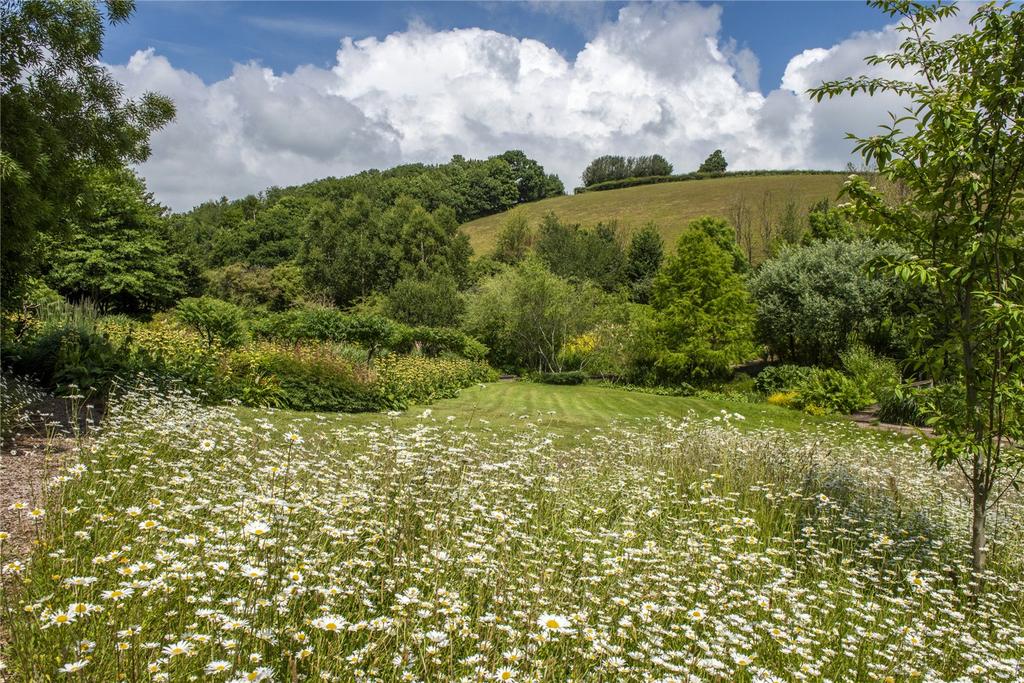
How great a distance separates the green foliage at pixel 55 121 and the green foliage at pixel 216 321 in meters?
6.32

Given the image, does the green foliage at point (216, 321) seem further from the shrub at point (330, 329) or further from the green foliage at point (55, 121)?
the green foliage at point (55, 121)

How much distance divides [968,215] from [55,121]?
32.9 ft

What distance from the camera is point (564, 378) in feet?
88.0

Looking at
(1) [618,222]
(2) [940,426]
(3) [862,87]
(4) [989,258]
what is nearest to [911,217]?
(4) [989,258]

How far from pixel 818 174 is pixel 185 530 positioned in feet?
273

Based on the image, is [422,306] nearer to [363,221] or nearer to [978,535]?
[363,221]

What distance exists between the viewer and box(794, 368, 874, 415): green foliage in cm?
1839

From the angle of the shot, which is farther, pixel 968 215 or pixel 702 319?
pixel 702 319

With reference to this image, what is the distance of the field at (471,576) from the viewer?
255 centimetres

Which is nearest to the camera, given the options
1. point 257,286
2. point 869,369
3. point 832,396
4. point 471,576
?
point 471,576

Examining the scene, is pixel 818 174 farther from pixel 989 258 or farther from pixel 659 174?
pixel 989 258

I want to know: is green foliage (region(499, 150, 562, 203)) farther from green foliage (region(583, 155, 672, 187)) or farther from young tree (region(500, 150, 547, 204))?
green foliage (region(583, 155, 672, 187))

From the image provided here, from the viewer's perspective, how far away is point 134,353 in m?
11.4

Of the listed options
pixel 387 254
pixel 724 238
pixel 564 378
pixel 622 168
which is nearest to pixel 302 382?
pixel 564 378
